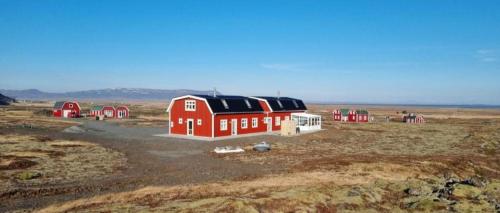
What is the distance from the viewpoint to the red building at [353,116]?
8131 cm

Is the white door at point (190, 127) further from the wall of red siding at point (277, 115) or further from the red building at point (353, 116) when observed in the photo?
the red building at point (353, 116)

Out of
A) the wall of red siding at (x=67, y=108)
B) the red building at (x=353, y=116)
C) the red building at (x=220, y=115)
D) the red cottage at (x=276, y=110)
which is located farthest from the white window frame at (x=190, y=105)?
the wall of red siding at (x=67, y=108)

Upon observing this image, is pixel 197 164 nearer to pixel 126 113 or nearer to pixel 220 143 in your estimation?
pixel 220 143

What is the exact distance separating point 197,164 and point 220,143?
13114mm

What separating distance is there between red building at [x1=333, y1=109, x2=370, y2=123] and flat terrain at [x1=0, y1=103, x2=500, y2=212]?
3956cm

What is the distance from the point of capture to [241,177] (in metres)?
23.2

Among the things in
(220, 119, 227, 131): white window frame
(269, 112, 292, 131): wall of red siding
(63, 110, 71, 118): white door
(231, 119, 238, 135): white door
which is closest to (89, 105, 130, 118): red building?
(63, 110, 71, 118): white door

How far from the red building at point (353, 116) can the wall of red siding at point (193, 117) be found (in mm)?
44467

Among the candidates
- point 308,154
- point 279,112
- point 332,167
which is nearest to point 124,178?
point 332,167

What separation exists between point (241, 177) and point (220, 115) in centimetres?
2340

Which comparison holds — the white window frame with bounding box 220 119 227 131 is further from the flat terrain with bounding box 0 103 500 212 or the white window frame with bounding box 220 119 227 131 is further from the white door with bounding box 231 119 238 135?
the flat terrain with bounding box 0 103 500 212

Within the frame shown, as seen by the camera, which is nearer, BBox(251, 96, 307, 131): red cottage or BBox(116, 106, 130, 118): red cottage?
BBox(251, 96, 307, 131): red cottage

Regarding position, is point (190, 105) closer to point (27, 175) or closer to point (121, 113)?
point (27, 175)

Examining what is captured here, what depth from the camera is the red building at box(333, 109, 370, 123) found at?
3201 inches
